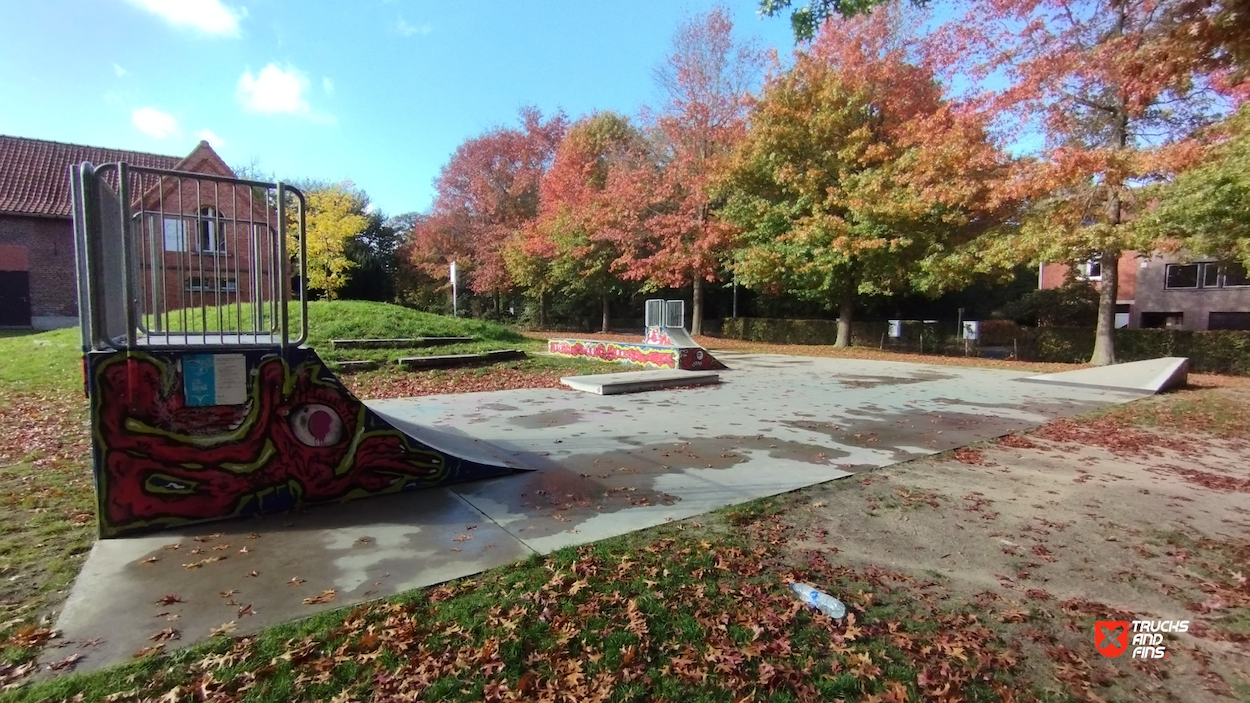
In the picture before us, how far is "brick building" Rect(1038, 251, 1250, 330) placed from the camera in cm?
2980

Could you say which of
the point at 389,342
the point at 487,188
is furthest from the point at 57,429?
the point at 487,188

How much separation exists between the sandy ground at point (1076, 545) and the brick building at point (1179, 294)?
26.6m

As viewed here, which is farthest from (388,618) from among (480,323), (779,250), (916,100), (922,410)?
(916,100)

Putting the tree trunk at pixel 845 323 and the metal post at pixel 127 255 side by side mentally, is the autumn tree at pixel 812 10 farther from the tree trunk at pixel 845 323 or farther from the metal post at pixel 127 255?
the tree trunk at pixel 845 323

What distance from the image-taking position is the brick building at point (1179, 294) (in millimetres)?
29797

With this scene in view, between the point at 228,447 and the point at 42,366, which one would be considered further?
the point at 42,366

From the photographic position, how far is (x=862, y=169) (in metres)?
20.7

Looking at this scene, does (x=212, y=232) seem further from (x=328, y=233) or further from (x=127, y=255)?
(x=328, y=233)

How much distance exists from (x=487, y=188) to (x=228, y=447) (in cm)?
3385

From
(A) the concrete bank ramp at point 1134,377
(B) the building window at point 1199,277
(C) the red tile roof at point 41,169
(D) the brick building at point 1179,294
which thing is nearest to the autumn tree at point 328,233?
(C) the red tile roof at point 41,169

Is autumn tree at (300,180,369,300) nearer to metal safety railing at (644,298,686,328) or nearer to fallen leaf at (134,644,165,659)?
metal safety railing at (644,298,686,328)

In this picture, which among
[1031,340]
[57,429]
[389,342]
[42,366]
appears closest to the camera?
[57,429]

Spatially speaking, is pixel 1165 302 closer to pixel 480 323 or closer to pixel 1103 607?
pixel 480 323

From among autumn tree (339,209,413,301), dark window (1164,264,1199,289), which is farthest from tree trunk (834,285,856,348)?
autumn tree (339,209,413,301)
